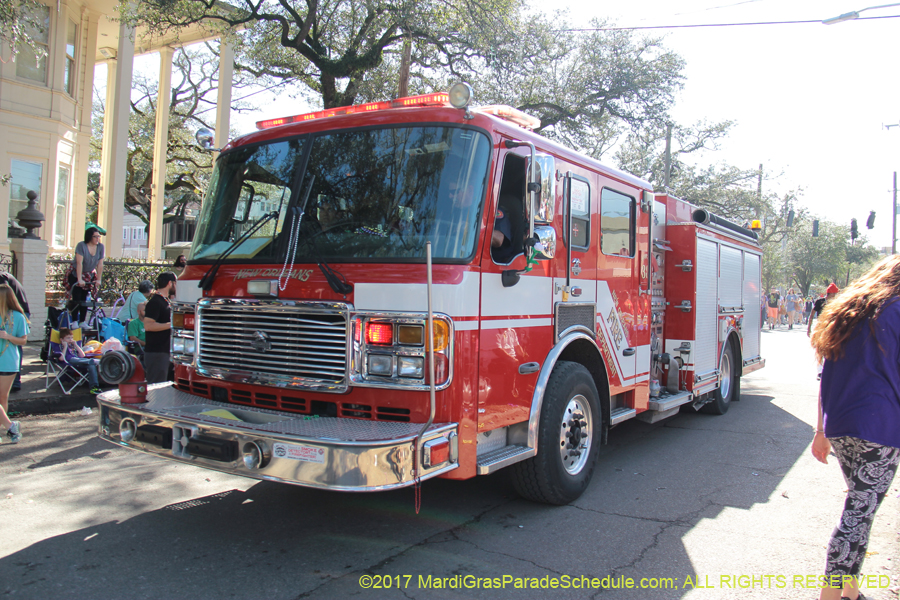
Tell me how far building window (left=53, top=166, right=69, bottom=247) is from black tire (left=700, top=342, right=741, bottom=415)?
1427cm

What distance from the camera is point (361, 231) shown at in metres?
3.98

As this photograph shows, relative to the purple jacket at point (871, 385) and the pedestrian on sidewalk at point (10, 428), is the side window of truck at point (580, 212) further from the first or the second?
the pedestrian on sidewalk at point (10, 428)

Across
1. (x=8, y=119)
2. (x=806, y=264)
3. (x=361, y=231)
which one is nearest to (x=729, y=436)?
(x=361, y=231)

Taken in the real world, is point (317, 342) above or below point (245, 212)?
below

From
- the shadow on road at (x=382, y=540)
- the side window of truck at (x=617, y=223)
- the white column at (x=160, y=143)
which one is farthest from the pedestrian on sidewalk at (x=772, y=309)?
the side window of truck at (x=617, y=223)

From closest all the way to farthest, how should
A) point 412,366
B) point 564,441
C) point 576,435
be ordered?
point 412,366 < point 564,441 < point 576,435

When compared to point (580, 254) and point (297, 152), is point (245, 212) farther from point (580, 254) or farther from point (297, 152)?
point (580, 254)

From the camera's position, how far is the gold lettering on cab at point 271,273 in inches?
155

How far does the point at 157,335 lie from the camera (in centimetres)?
670

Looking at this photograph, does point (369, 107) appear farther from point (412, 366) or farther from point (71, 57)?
point (71, 57)

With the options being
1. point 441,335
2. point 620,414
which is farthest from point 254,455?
point 620,414

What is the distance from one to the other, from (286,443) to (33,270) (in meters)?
9.75

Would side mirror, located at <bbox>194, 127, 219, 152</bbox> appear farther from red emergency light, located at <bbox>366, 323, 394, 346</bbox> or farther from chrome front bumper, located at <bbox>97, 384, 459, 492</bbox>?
red emergency light, located at <bbox>366, 323, 394, 346</bbox>

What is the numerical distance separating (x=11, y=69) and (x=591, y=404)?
583 inches
